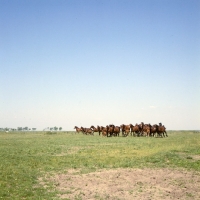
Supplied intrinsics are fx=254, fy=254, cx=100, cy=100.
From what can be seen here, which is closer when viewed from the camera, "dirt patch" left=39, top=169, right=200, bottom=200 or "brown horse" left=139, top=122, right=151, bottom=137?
"dirt patch" left=39, top=169, right=200, bottom=200

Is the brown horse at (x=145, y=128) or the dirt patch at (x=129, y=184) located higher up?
the brown horse at (x=145, y=128)

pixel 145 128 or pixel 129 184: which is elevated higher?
pixel 145 128

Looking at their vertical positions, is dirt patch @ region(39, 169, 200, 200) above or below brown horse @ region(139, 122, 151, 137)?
below

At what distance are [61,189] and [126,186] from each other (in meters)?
2.91

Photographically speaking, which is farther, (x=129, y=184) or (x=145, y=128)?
(x=145, y=128)

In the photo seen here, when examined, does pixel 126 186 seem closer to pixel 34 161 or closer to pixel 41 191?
pixel 41 191

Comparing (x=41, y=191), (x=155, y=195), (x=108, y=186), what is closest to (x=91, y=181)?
(x=108, y=186)

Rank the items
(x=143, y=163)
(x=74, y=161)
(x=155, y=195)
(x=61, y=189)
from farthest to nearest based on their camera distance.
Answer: (x=74, y=161) < (x=143, y=163) < (x=61, y=189) < (x=155, y=195)

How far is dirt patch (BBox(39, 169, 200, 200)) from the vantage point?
10407 millimetres

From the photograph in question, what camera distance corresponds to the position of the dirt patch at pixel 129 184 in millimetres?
10407

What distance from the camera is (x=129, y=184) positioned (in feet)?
38.3

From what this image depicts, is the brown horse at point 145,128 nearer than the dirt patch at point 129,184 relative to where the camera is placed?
No

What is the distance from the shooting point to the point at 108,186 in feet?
37.6

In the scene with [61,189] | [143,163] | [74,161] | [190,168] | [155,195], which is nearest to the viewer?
[155,195]
